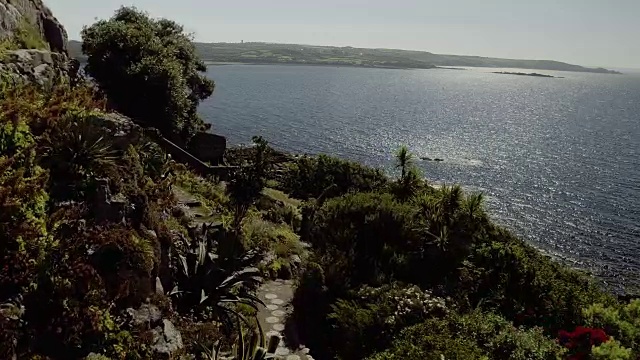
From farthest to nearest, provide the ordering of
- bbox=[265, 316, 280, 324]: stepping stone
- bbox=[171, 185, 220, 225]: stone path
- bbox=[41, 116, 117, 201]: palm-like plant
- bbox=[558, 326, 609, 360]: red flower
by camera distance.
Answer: bbox=[171, 185, 220, 225]: stone path, bbox=[265, 316, 280, 324]: stepping stone, bbox=[558, 326, 609, 360]: red flower, bbox=[41, 116, 117, 201]: palm-like plant

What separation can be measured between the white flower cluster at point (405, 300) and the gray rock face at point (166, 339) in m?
5.00

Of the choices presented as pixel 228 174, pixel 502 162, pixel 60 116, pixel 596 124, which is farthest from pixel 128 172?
pixel 596 124

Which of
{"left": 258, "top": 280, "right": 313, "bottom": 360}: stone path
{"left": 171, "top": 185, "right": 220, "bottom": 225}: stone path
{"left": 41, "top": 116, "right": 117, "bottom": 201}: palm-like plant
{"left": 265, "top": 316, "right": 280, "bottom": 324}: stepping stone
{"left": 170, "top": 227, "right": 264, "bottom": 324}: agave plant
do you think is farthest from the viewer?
{"left": 171, "top": 185, "right": 220, "bottom": 225}: stone path

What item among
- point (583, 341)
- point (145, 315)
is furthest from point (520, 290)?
point (145, 315)

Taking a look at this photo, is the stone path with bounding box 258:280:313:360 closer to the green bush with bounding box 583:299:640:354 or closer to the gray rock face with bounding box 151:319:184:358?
the gray rock face with bounding box 151:319:184:358

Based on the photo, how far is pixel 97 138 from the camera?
860 centimetres

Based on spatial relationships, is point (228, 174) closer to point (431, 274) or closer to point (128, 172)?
point (431, 274)

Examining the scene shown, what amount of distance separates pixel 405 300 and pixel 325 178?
68.8ft

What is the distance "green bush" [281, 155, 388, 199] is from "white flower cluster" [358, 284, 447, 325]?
18.1m

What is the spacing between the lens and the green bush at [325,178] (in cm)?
3145

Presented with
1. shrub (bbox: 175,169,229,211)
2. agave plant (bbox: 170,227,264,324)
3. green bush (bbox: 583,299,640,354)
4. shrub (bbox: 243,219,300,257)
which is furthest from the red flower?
shrub (bbox: 175,169,229,211)

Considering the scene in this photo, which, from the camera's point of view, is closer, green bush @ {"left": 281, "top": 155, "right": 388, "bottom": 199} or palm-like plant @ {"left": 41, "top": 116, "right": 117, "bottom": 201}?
palm-like plant @ {"left": 41, "top": 116, "right": 117, "bottom": 201}

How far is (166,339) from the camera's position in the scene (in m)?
7.45

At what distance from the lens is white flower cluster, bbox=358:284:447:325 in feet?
37.1
